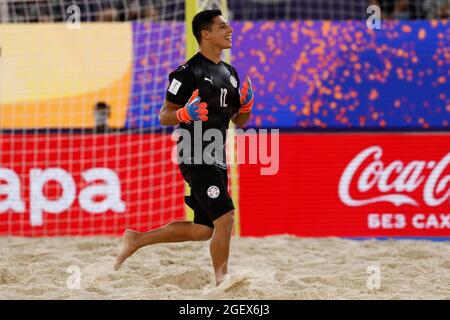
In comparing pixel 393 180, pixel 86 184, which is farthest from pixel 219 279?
pixel 393 180

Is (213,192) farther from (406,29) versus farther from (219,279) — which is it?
(406,29)

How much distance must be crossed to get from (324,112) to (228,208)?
524 centimetres

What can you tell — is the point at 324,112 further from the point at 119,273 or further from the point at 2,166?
the point at 119,273

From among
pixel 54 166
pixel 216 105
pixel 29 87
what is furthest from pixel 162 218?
pixel 216 105

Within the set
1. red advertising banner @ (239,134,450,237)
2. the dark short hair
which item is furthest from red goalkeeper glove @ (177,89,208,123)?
red advertising banner @ (239,134,450,237)

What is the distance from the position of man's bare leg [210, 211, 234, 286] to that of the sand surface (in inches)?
5.8

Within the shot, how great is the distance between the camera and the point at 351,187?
371 inches

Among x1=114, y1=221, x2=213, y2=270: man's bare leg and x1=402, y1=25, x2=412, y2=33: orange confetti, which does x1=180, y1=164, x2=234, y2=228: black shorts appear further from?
x1=402, y1=25, x2=412, y2=33: orange confetti

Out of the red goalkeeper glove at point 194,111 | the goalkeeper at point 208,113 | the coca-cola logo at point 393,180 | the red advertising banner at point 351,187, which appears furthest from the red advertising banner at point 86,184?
the red goalkeeper glove at point 194,111

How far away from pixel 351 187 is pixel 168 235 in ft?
11.9

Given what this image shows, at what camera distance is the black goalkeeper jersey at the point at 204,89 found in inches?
233

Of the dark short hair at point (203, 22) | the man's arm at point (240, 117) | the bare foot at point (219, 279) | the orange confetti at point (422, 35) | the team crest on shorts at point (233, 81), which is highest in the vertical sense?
the orange confetti at point (422, 35)

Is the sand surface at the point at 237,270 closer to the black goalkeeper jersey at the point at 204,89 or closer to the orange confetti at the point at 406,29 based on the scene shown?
the black goalkeeper jersey at the point at 204,89

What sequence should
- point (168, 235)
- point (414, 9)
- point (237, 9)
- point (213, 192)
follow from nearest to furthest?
point (213, 192) → point (168, 235) → point (237, 9) → point (414, 9)
